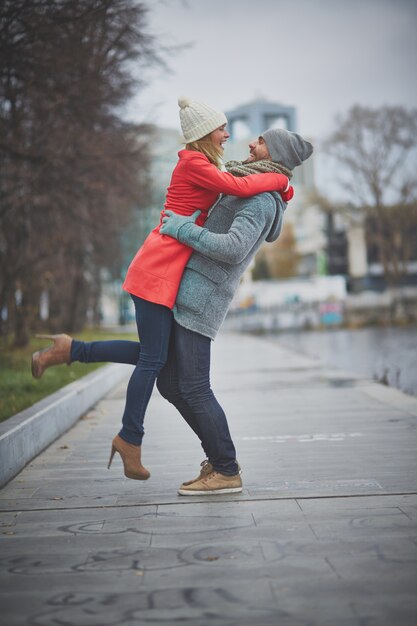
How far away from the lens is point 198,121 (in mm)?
4398

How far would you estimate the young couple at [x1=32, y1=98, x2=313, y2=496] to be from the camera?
14.4ft

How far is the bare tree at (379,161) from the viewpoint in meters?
41.9

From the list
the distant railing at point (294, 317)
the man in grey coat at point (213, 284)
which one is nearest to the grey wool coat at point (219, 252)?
the man in grey coat at point (213, 284)

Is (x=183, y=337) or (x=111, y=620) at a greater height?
(x=183, y=337)

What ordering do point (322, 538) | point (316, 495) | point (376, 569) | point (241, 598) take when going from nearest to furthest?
point (241, 598) < point (376, 569) < point (322, 538) < point (316, 495)

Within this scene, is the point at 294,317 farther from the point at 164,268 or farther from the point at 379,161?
the point at 164,268

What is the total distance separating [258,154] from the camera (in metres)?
4.66

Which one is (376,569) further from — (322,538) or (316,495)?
(316,495)

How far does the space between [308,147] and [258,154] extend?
0.29 m

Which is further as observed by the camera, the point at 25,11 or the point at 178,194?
the point at 25,11

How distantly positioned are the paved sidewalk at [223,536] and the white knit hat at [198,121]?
70.7 inches

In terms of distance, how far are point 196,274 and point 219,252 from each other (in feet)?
0.71

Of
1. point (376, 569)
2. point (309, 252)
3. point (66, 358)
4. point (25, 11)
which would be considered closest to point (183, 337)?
point (66, 358)

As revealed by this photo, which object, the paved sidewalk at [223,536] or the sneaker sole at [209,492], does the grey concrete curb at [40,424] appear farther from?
the sneaker sole at [209,492]
